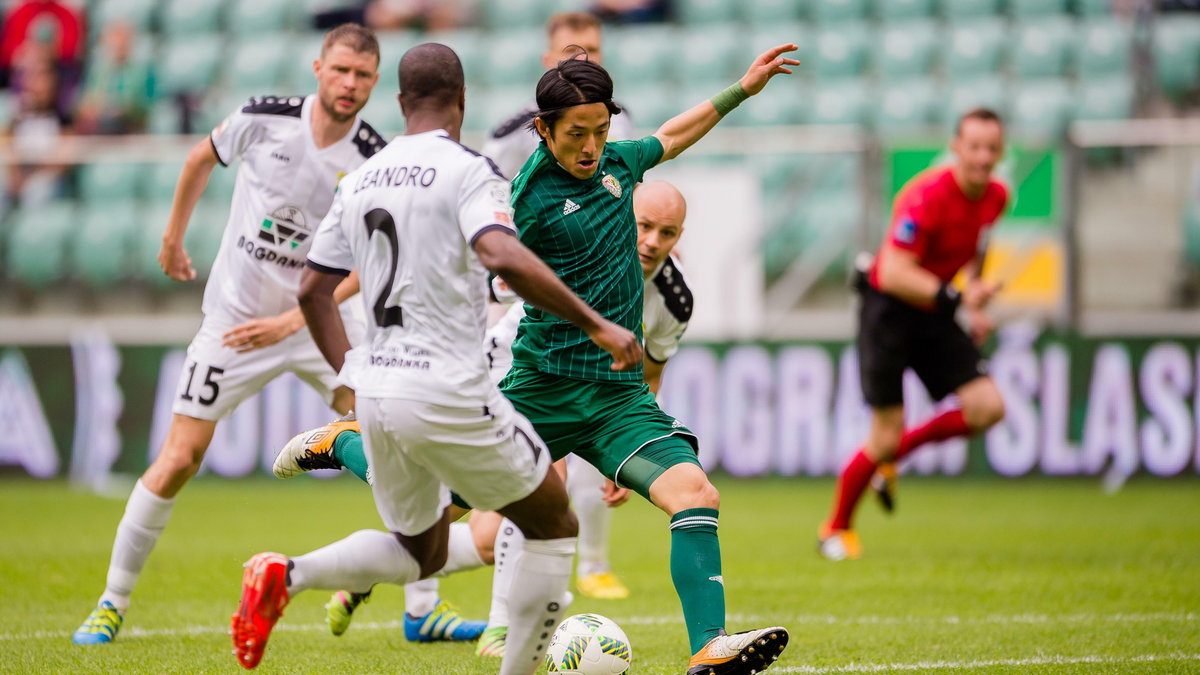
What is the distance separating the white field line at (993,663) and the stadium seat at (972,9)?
424 inches

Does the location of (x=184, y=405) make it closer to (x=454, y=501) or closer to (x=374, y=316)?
(x=454, y=501)

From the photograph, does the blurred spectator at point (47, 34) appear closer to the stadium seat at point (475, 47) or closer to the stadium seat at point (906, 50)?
the stadium seat at point (475, 47)

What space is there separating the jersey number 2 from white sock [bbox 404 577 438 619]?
2074 millimetres

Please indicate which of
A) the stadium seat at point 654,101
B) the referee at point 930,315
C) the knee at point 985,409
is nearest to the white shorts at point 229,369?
the referee at point 930,315

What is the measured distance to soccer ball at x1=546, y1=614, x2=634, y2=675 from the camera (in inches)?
190

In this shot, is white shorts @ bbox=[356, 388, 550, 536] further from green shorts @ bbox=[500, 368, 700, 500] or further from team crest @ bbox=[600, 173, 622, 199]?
team crest @ bbox=[600, 173, 622, 199]

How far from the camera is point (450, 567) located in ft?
19.7

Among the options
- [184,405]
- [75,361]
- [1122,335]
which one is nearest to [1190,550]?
[1122,335]

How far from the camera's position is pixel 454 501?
16.5ft

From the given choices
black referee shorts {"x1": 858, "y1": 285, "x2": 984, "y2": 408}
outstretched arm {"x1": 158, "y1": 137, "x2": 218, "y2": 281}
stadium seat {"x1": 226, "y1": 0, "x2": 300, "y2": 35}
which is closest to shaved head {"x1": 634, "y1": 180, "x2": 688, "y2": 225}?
outstretched arm {"x1": 158, "y1": 137, "x2": 218, "y2": 281}

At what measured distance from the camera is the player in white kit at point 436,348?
4.01 meters

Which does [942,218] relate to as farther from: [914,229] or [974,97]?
[974,97]

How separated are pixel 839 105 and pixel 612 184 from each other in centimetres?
992

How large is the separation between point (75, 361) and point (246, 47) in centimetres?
532
